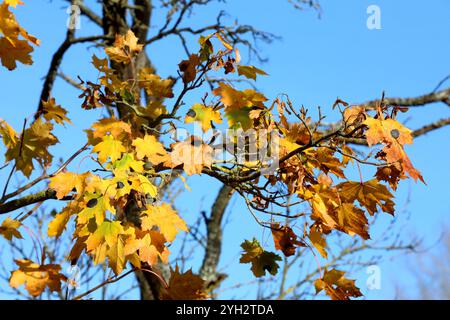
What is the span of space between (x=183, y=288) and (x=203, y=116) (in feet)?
2.44

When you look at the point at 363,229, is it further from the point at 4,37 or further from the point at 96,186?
the point at 4,37

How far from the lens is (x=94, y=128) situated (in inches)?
83.6

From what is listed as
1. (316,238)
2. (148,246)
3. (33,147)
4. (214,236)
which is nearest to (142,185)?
(148,246)

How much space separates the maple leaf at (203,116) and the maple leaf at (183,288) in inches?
26.0

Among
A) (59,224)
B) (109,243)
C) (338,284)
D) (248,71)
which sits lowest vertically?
(338,284)

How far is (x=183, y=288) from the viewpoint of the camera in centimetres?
228

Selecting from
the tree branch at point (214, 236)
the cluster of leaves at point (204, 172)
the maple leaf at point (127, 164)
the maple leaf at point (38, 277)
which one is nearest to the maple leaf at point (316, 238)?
the cluster of leaves at point (204, 172)

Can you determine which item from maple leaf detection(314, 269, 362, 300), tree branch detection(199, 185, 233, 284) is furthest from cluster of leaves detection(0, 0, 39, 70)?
tree branch detection(199, 185, 233, 284)

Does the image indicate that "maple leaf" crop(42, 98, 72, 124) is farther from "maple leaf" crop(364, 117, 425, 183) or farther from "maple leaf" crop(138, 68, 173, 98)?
"maple leaf" crop(364, 117, 425, 183)

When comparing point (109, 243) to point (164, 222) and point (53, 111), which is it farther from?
point (53, 111)

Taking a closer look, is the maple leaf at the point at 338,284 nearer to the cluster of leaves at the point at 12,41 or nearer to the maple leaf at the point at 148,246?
the maple leaf at the point at 148,246
